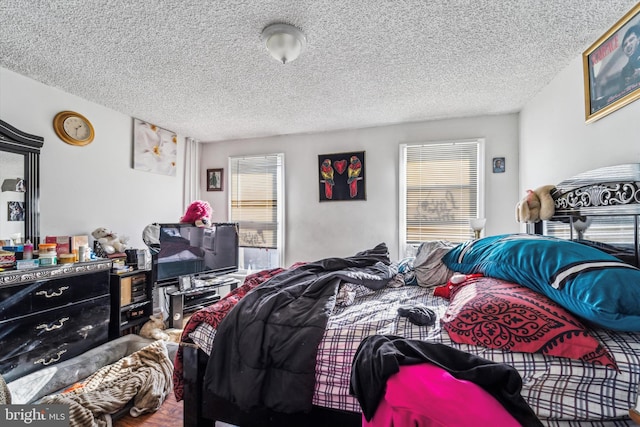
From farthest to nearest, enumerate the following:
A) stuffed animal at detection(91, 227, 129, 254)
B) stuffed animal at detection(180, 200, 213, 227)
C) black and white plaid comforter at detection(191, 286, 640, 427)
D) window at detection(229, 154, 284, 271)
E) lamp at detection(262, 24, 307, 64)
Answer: window at detection(229, 154, 284, 271) < stuffed animal at detection(180, 200, 213, 227) < stuffed animal at detection(91, 227, 129, 254) < lamp at detection(262, 24, 307, 64) < black and white plaid comforter at detection(191, 286, 640, 427)

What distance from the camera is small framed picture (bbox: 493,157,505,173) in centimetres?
321

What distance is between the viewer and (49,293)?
2158 millimetres

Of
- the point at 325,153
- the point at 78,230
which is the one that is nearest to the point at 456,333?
the point at 325,153

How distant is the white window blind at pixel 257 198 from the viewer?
13.4 ft

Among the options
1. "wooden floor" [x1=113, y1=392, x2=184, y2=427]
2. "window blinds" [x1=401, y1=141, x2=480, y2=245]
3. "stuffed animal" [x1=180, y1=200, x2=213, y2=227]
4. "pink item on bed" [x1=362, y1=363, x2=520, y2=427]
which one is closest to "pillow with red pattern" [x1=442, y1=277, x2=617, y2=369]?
"pink item on bed" [x1=362, y1=363, x2=520, y2=427]

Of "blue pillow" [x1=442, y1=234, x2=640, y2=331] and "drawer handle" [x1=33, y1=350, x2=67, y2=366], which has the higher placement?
"blue pillow" [x1=442, y1=234, x2=640, y2=331]

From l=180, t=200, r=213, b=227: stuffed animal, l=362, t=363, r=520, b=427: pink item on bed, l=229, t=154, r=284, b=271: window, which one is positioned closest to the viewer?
l=362, t=363, r=520, b=427: pink item on bed

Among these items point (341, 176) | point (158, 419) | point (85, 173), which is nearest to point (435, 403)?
point (158, 419)

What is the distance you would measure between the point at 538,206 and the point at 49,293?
372 cm

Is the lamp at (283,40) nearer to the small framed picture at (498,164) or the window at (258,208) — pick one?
the window at (258,208)

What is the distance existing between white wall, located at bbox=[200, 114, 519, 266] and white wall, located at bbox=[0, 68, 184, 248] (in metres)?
1.18

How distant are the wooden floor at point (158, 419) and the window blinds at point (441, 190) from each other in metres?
2.77

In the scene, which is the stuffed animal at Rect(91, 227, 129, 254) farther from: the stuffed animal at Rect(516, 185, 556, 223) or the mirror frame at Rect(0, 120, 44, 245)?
the stuffed animal at Rect(516, 185, 556, 223)

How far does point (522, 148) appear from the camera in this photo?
305cm
